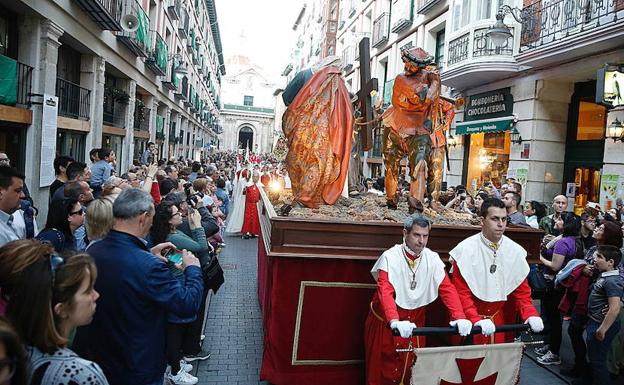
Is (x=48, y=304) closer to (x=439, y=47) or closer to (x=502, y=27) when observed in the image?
(x=502, y=27)

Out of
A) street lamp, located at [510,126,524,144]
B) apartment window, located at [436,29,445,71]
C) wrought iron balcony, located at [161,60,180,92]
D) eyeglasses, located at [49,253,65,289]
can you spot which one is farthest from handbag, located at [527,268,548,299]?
wrought iron balcony, located at [161,60,180,92]

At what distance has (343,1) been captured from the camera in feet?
113

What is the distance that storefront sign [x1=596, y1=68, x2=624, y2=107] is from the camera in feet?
29.4

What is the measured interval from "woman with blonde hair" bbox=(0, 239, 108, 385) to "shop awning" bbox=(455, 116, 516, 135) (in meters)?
13.0

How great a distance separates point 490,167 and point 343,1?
2361 centimetres

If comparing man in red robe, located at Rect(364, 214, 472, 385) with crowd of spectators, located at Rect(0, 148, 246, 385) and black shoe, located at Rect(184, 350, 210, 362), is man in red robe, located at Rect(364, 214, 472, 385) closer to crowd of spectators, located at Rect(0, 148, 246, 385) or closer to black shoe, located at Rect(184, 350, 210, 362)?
crowd of spectators, located at Rect(0, 148, 246, 385)

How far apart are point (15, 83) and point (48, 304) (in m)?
8.16

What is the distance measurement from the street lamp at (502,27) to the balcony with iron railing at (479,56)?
0.29 meters

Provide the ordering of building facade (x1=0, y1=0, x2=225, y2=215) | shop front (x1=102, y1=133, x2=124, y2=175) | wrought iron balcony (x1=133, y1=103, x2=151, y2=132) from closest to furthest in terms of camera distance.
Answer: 1. building facade (x1=0, y1=0, x2=225, y2=215)
2. shop front (x1=102, y1=133, x2=124, y2=175)
3. wrought iron balcony (x1=133, y1=103, x2=151, y2=132)

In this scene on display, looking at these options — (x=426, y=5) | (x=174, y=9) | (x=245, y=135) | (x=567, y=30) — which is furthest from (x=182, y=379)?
(x=245, y=135)

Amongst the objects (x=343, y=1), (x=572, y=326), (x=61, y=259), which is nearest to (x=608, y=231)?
(x=572, y=326)

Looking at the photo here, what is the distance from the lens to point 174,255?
3.62 m

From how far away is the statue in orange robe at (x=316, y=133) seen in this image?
222 inches

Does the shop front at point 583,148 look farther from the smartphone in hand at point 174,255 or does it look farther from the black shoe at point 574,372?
the smartphone in hand at point 174,255
